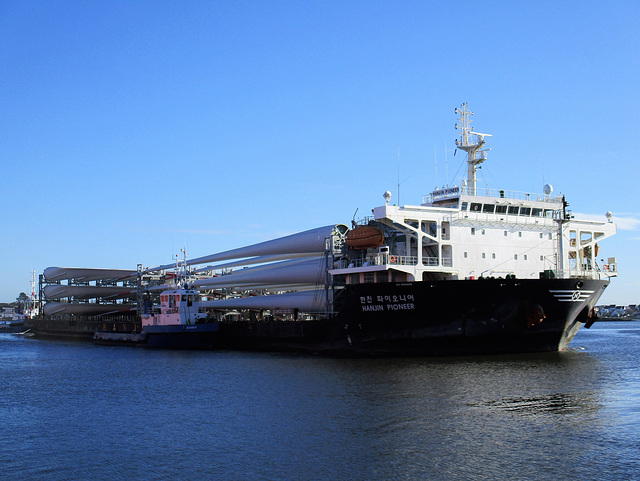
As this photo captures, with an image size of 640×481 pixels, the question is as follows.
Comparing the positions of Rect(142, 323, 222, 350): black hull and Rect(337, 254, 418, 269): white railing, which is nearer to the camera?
Rect(337, 254, 418, 269): white railing

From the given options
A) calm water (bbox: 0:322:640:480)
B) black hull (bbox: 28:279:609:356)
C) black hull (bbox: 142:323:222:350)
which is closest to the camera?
calm water (bbox: 0:322:640:480)

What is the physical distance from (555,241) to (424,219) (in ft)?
30.0

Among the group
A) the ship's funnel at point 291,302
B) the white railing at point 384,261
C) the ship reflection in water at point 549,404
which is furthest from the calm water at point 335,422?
the ship's funnel at point 291,302

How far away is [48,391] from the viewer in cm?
3017

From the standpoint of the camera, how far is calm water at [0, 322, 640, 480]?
56.1 feet

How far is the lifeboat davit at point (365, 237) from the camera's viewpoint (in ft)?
132

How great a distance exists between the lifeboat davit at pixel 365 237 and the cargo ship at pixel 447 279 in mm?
66

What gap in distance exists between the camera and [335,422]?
21672 millimetres

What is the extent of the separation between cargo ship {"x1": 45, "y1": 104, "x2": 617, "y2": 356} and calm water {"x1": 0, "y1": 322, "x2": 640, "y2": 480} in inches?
81.8

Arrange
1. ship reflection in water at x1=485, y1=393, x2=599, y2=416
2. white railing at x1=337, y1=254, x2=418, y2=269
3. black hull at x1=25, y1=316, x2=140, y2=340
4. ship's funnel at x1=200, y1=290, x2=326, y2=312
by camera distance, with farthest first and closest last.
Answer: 1. black hull at x1=25, y1=316, x2=140, y2=340
2. ship's funnel at x1=200, y1=290, x2=326, y2=312
3. white railing at x1=337, y1=254, x2=418, y2=269
4. ship reflection in water at x1=485, y1=393, x2=599, y2=416

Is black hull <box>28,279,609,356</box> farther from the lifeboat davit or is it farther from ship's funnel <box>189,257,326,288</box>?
ship's funnel <box>189,257,326,288</box>

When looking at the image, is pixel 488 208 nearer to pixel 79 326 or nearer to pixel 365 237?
pixel 365 237

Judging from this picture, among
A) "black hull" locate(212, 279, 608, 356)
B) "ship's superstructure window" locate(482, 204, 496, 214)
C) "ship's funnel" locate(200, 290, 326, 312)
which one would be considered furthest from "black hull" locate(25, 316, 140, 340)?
"ship's superstructure window" locate(482, 204, 496, 214)

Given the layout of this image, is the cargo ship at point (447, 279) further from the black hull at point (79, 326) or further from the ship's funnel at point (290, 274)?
the black hull at point (79, 326)
